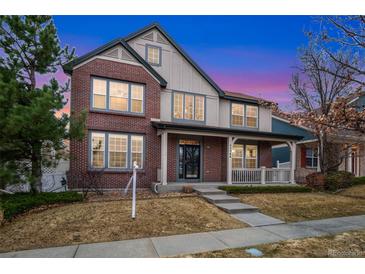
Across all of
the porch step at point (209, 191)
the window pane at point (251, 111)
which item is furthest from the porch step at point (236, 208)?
the window pane at point (251, 111)

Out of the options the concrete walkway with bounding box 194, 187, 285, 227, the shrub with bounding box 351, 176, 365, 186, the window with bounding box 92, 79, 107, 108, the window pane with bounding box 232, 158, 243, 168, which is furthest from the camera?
the window pane with bounding box 232, 158, 243, 168

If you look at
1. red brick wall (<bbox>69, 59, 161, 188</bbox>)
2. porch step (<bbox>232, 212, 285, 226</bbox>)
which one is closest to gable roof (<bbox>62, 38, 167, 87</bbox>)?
red brick wall (<bbox>69, 59, 161, 188</bbox>)

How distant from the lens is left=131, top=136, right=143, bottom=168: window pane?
1148cm

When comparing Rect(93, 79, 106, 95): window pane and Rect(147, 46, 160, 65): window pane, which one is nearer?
Rect(93, 79, 106, 95): window pane

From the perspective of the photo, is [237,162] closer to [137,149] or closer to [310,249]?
[137,149]

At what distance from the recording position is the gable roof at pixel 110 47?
10.4 metres

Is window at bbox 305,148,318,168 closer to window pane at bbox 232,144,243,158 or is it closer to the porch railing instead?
the porch railing

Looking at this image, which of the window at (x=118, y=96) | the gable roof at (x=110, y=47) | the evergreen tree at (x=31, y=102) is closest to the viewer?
the evergreen tree at (x=31, y=102)

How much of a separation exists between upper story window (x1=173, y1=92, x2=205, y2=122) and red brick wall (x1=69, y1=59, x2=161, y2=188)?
4.13 feet

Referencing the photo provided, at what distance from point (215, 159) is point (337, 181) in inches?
282

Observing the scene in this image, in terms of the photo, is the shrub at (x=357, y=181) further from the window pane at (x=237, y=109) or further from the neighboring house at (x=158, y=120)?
the window pane at (x=237, y=109)

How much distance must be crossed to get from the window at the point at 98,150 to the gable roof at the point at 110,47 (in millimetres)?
3411

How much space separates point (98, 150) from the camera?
1082 cm

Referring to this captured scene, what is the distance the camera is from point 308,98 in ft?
48.7
